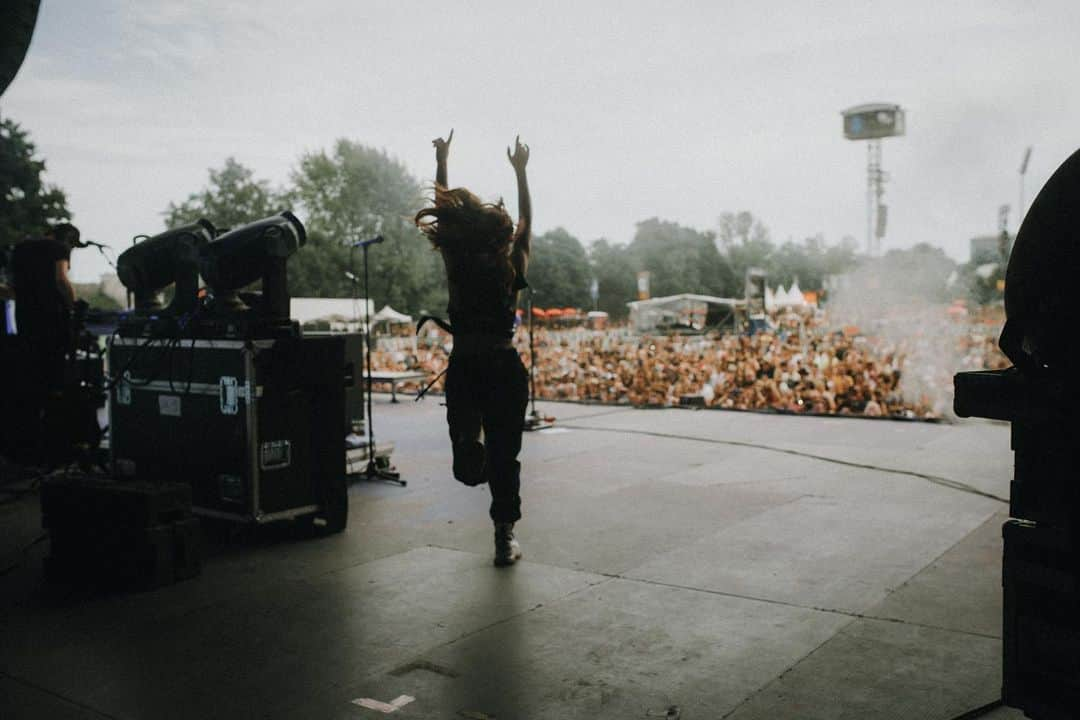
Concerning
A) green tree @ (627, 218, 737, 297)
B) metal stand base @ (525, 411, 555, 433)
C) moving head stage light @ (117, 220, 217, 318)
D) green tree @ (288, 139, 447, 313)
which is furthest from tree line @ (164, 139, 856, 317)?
moving head stage light @ (117, 220, 217, 318)

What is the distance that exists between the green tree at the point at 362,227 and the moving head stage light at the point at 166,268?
44.9 meters

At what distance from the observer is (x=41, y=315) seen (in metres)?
6.84

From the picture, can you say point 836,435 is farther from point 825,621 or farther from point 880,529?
point 825,621

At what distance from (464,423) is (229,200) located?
2249 inches

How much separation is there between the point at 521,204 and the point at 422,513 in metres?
2.44

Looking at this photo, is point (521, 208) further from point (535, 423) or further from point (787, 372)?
point (787, 372)

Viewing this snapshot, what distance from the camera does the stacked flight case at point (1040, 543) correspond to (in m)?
1.44

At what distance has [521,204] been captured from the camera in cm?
425

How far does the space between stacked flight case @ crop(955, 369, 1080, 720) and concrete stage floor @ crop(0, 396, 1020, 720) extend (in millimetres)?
1168

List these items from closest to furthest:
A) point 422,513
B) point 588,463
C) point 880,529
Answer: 1. point 880,529
2. point 422,513
3. point 588,463

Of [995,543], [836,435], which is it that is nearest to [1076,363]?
[995,543]

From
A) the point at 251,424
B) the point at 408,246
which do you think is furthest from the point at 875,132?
the point at 251,424

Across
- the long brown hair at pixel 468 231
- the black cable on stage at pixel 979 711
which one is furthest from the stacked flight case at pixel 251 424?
the black cable on stage at pixel 979 711

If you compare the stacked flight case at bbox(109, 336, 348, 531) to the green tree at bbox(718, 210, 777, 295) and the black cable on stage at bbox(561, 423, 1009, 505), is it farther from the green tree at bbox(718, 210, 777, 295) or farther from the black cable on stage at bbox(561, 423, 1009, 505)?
the green tree at bbox(718, 210, 777, 295)
